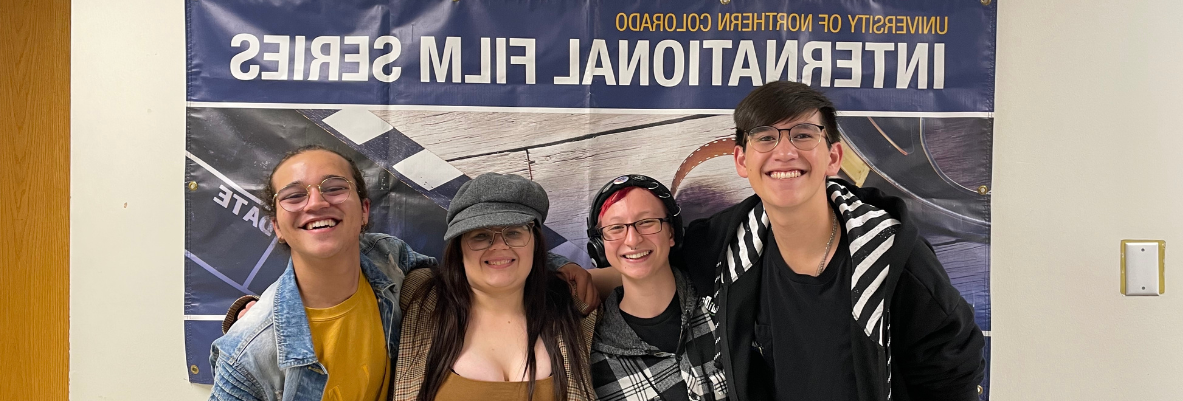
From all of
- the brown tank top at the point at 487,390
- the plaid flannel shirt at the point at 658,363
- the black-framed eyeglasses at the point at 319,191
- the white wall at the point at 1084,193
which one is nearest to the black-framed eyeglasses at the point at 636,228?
the plaid flannel shirt at the point at 658,363

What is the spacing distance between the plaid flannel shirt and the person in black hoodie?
6 centimetres

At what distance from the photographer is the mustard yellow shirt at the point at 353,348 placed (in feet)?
5.60

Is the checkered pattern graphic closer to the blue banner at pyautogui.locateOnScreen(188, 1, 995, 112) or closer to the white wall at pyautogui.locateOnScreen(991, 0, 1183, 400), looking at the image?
the blue banner at pyautogui.locateOnScreen(188, 1, 995, 112)

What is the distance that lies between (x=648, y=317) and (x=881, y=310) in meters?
0.57

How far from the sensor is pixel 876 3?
2.19m

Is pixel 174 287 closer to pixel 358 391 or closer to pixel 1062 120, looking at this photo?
pixel 358 391

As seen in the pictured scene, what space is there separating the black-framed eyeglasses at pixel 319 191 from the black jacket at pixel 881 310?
0.98 meters

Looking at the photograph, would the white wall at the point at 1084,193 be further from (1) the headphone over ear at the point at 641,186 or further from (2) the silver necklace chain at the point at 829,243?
(1) the headphone over ear at the point at 641,186

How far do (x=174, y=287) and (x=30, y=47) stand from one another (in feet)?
3.02

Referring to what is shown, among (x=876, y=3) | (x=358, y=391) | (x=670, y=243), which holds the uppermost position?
(x=876, y=3)

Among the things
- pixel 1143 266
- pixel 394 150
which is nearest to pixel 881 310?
pixel 1143 266

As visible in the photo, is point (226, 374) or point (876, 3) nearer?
point (226, 374)

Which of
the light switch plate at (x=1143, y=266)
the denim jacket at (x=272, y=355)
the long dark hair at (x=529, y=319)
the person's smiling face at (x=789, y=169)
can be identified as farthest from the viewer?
the light switch plate at (x=1143, y=266)

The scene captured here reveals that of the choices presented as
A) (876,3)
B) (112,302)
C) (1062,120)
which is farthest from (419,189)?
(1062,120)
